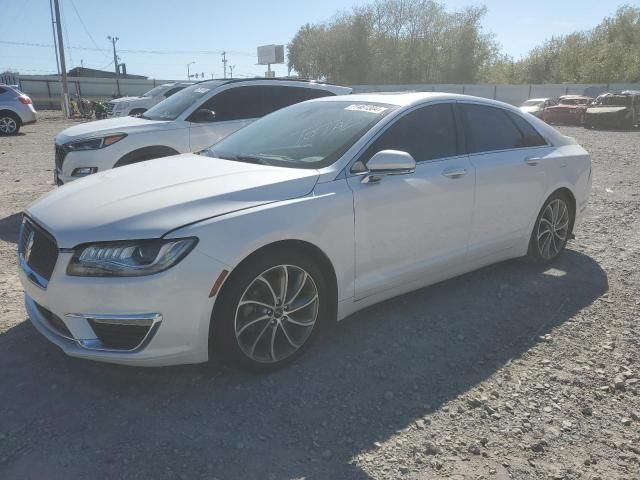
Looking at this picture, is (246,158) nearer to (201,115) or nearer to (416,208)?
(416,208)

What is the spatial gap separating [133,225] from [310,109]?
2.04m

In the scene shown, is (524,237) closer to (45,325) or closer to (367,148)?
(367,148)

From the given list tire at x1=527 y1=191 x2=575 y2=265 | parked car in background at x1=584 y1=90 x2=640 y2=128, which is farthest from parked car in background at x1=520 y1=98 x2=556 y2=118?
tire at x1=527 y1=191 x2=575 y2=265

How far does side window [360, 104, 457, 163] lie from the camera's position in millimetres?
3664

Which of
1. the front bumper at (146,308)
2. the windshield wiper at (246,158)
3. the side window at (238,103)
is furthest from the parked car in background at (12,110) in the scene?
the front bumper at (146,308)

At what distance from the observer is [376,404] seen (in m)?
2.89

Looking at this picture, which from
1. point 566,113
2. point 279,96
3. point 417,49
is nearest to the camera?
point 279,96

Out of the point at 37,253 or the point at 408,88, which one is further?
the point at 408,88

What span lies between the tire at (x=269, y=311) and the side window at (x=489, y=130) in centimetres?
189

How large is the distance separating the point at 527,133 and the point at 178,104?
481cm

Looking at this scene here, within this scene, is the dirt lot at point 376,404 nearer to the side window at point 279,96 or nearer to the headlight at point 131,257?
the headlight at point 131,257

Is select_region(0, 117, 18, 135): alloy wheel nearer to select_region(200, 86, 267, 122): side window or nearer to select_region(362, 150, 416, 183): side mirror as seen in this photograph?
select_region(200, 86, 267, 122): side window

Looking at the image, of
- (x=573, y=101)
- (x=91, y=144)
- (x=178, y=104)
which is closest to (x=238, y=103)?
(x=178, y=104)

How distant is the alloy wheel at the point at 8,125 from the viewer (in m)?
18.2
